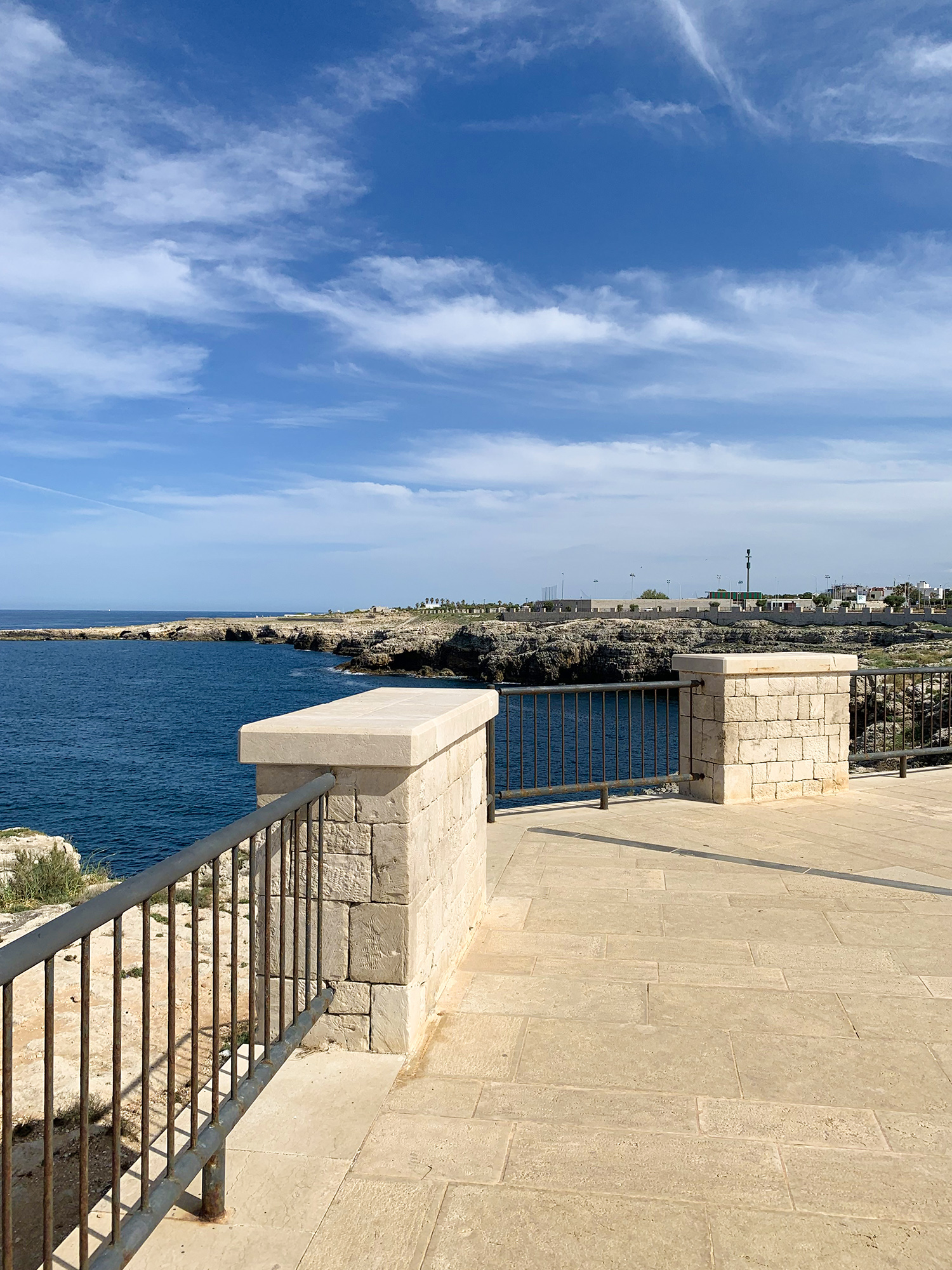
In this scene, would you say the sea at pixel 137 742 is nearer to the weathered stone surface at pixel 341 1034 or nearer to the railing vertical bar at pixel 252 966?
the weathered stone surface at pixel 341 1034

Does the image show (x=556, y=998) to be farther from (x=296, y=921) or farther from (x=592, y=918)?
(x=296, y=921)

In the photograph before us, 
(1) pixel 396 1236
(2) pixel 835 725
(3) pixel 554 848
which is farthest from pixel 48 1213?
(2) pixel 835 725

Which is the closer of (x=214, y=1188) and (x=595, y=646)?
(x=214, y=1188)

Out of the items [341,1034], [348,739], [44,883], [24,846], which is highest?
[348,739]

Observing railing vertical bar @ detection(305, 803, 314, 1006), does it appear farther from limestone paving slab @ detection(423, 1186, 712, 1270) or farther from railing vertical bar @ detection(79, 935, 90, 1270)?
railing vertical bar @ detection(79, 935, 90, 1270)

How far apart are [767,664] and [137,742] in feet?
114

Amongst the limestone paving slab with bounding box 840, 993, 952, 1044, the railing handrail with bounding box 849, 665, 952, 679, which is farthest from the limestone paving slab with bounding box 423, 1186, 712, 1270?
the railing handrail with bounding box 849, 665, 952, 679

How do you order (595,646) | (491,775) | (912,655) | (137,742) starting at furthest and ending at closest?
(595,646)
(912,655)
(137,742)
(491,775)

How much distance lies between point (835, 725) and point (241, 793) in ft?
72.4

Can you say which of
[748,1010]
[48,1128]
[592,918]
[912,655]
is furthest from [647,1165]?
[912,655]

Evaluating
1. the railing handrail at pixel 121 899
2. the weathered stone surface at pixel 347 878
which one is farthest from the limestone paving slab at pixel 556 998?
the railing handrail at pixel 121 899

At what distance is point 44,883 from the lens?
742 centimetres

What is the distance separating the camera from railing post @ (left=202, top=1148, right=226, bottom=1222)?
7.74ft

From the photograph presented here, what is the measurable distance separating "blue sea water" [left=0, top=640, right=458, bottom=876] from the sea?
0.27 ft
